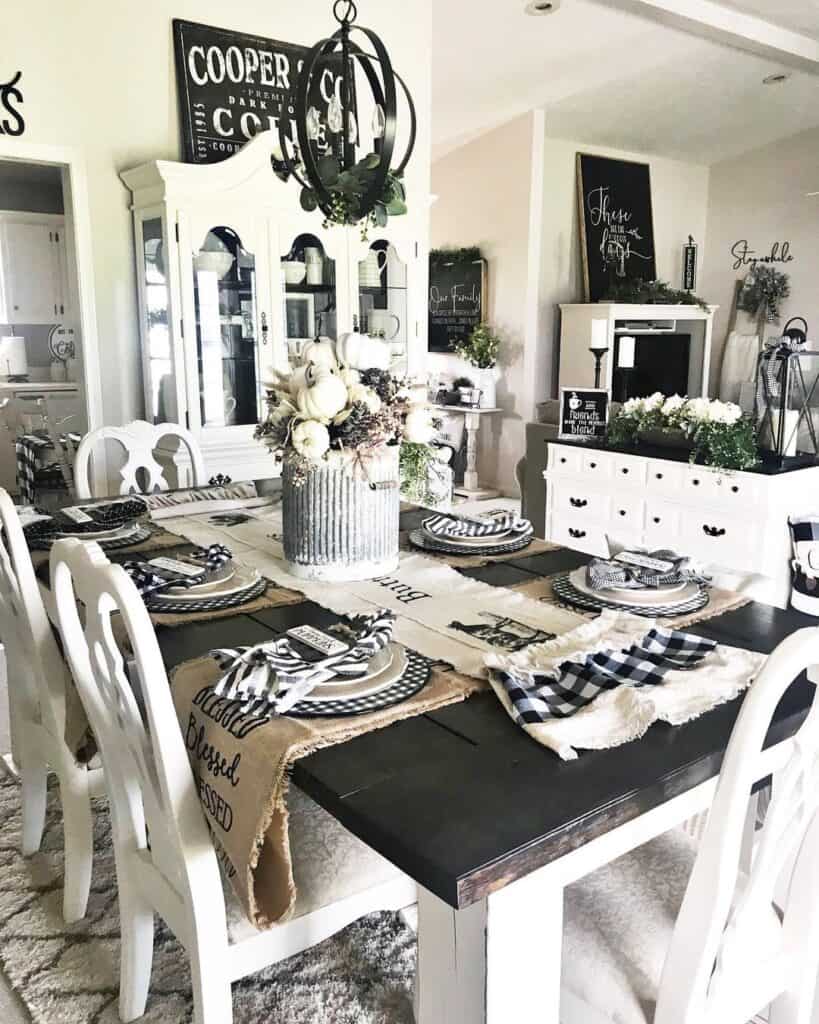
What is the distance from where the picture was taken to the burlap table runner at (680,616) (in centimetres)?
164

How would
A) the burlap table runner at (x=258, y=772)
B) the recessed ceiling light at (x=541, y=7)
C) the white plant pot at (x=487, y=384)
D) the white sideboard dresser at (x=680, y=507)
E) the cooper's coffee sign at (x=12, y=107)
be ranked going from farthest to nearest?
the white plant pot at (x=487, y=384) → the recessed ceiling light at (x=541, y=7) → the cooper's coffee sign at (x=12, y=107) → the white sideboard dresser at (x=680, y=507) → the burlap table runner at (x=258, y=772)

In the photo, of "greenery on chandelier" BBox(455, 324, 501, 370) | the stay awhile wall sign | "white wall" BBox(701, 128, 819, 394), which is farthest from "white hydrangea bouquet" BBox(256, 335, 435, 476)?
the stay awhile wall sign

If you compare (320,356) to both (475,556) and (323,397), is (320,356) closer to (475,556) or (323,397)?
(323,397)

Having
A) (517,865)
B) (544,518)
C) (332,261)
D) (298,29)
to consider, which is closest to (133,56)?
(298,29)

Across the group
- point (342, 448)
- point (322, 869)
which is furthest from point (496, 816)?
point (342, 448)

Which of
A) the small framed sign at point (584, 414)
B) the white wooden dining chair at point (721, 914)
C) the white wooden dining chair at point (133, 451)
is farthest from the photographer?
the small framed sign at point (584, 414)

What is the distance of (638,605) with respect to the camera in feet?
5.54

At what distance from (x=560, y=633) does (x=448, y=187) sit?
628 centimetres

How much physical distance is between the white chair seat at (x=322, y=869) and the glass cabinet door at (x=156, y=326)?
97.0 inches

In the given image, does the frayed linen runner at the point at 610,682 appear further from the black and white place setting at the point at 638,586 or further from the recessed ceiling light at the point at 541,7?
the recessed ceiling light at the point at 541,7

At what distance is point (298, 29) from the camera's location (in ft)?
13.0

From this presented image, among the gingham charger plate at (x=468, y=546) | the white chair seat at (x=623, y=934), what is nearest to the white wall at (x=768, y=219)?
the gingham charger plate at (x=468, y=546)

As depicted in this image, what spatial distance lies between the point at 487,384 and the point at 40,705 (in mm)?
5376

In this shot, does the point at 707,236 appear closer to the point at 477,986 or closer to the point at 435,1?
the point at 435,1
